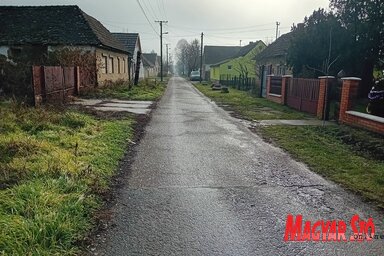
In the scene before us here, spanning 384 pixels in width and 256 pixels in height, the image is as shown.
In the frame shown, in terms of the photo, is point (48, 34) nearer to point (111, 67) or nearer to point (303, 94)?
A: point (111, 67)

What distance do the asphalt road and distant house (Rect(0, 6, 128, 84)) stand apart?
16.4 meters

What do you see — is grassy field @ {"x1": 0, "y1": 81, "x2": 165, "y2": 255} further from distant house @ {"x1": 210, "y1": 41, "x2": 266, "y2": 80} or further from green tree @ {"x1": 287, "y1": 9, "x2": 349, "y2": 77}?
distant house @ {"x1": 210, "y1": 41, "x2": 266, "y2": 80}

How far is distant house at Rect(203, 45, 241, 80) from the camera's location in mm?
77988

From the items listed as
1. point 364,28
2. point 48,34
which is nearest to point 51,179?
point 364,28

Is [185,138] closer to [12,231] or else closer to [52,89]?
[12,231]

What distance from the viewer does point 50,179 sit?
15.0 ft

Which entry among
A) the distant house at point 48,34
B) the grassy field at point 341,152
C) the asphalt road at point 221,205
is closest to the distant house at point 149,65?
the distant house at point 48,34

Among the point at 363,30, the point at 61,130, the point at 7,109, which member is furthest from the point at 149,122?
the point at 363,30

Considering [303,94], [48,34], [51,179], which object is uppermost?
[48,34]

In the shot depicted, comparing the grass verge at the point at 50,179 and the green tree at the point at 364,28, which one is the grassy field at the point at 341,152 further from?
the green tree at the point at 364,28

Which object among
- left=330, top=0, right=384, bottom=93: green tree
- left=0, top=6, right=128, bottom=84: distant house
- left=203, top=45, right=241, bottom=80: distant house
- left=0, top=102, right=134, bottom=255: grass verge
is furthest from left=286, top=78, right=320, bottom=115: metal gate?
left=203, top=45, right=241, bottom=80: distant house

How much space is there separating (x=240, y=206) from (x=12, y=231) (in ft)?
8.85

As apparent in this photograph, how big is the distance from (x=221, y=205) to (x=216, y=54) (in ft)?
255

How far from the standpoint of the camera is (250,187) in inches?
199
